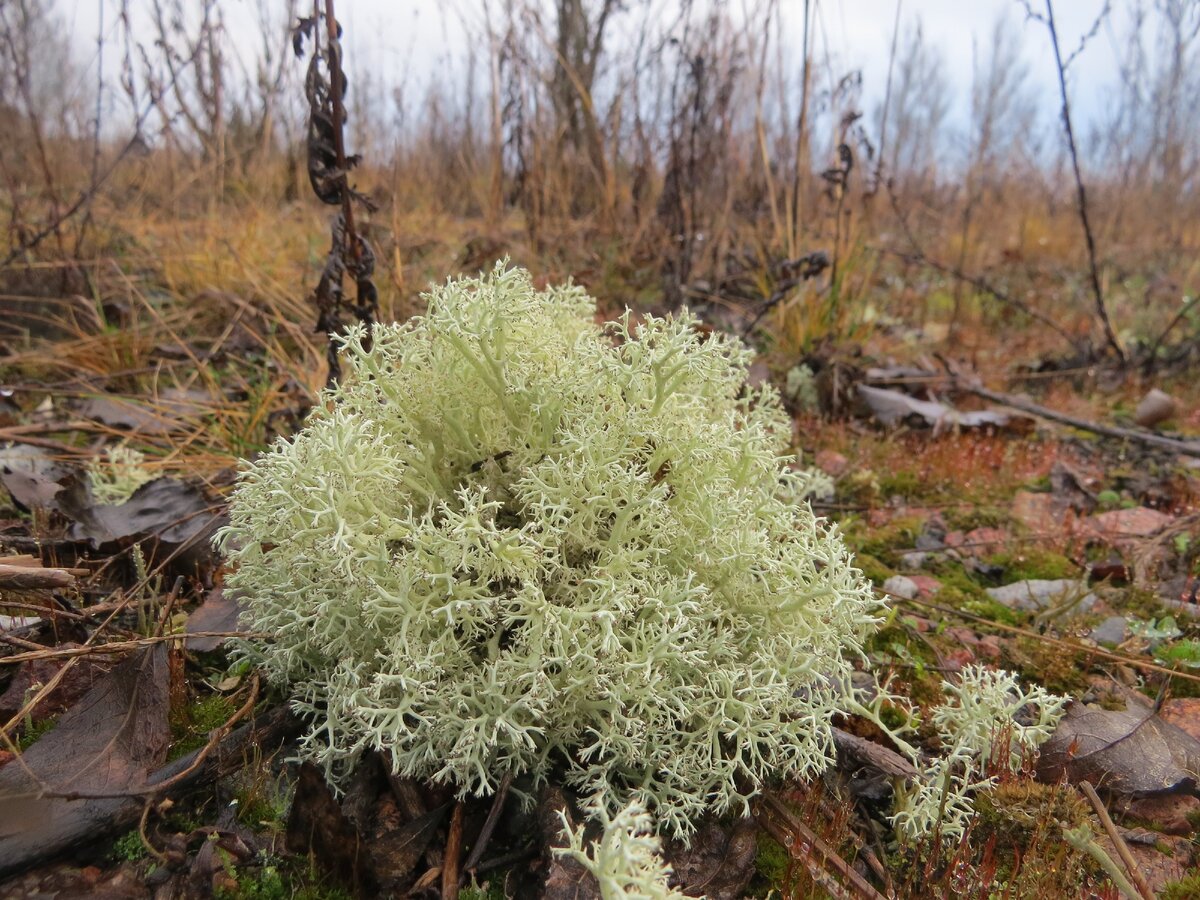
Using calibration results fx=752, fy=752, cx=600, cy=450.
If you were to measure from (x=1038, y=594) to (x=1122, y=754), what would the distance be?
844mm

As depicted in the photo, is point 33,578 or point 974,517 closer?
point 33,578

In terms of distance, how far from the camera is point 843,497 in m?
3.11

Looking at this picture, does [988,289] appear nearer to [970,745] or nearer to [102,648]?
[970,745]

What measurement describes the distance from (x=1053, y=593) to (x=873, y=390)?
5.96 feet

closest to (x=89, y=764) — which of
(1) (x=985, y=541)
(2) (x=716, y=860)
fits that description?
(2) (x=716, y=860)

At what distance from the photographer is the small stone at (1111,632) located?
2168mm

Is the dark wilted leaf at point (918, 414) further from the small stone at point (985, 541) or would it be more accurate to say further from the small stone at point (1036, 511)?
the small stone at point (985, 541)

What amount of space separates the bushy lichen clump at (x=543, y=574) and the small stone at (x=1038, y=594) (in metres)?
0.98

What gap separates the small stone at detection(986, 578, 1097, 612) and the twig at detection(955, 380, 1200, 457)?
1339 mm

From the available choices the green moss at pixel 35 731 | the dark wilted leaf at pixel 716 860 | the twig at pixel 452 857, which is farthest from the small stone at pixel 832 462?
the green moss at pixel 35 731

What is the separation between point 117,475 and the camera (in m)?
2.56

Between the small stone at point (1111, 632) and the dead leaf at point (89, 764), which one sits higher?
the dead leaf at point (89, 764)

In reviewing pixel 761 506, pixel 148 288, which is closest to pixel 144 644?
pixel 761 506

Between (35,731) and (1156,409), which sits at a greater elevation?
(1156,409)
